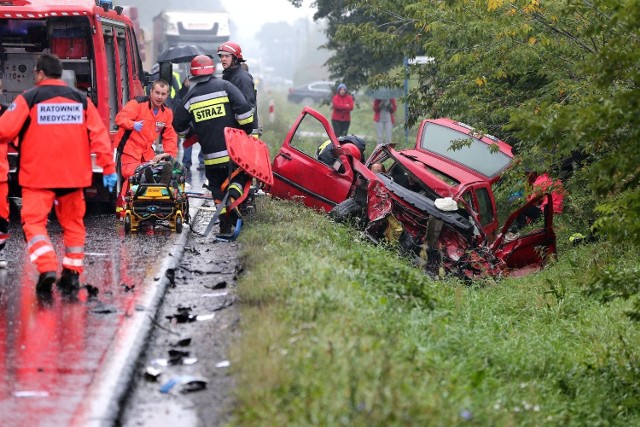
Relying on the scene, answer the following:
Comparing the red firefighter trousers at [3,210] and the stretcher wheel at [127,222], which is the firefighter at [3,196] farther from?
the stretcher wheel at [127,222]

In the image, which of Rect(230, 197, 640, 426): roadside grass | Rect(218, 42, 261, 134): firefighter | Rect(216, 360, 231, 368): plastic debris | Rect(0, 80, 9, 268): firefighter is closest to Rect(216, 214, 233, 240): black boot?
Rect(230, 197, 640, 426): roadside grass

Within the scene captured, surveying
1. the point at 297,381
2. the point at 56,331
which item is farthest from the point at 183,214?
the point at 297,381

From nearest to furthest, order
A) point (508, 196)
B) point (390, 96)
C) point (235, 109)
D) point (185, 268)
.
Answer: point (185, 268), point (235, 109), point (508, 196), point (390, 96)

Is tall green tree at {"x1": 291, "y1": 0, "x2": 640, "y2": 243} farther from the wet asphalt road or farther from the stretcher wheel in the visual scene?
the stretcher wheel

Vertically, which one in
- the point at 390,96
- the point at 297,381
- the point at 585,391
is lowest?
the point at 390,96

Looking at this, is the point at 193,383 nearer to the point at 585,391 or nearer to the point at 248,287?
the point at 248,287

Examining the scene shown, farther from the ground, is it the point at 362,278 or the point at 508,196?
the point at 362,278

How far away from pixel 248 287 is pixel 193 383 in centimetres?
209

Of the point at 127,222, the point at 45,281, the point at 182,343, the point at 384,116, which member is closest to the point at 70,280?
the point at 45,281

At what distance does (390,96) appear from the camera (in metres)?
26.5

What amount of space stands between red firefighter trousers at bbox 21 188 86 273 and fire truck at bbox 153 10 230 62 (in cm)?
2981

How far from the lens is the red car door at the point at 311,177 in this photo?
1291 cm

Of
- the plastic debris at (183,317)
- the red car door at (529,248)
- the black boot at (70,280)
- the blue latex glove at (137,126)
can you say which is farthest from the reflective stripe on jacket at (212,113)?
the plastic debris at (183,317)

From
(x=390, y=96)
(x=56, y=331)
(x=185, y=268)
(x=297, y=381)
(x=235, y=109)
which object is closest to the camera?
(x=297, y=381)
